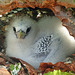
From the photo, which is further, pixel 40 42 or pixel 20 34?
pixel 40 42

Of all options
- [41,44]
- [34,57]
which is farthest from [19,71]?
[41,44]

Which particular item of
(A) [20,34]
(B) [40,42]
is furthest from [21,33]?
(B) [40,42]

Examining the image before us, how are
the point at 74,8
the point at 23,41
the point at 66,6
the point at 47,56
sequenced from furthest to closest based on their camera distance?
the point at 23,41 → the point at 47,56 → the point at 74,8 → the point at 66,6

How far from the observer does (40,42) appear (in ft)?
5.73

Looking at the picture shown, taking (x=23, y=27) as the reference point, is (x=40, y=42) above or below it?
below

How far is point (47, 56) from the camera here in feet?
5.49

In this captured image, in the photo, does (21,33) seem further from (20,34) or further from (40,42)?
(40,42)

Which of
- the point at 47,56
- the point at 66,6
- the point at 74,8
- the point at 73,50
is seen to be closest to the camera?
the point at 66,6

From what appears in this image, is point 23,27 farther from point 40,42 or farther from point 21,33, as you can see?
point 40,42

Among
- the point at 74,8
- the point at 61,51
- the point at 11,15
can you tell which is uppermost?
the point at 74,8

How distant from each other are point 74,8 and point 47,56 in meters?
0.75

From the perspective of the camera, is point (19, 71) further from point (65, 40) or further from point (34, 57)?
point (65, 40)

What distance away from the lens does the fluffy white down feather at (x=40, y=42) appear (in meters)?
1.61

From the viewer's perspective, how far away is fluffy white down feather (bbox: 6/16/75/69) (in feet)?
5.29
